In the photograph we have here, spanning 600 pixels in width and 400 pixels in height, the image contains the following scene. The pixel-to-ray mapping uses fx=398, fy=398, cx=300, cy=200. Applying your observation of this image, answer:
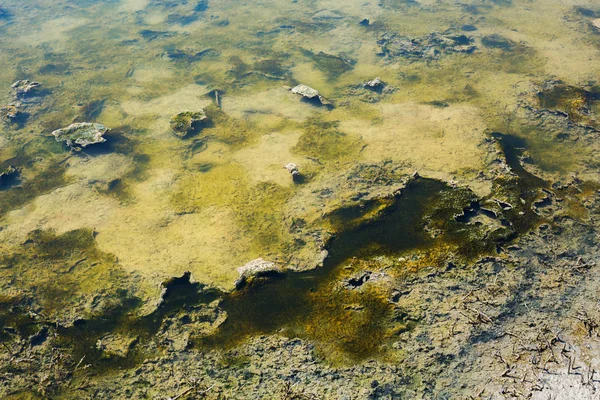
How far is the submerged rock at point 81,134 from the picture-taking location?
897cm

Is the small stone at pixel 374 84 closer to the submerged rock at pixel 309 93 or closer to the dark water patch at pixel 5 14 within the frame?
the submerged rock at pixel 309 93

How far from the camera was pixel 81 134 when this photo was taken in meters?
9.17

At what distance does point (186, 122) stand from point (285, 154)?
277 centimetres

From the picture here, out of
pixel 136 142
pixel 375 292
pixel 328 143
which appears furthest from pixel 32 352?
pixel 328 143

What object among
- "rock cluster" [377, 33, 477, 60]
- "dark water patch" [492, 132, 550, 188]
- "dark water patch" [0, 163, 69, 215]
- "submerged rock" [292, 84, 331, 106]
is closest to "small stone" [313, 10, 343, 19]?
"rock cluster" [377, 33, 477, 60]

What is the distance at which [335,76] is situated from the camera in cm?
1143

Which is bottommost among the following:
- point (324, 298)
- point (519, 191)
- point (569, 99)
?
point (324, 298)

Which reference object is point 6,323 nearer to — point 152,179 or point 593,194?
point 152,179

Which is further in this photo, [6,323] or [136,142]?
[136,142]

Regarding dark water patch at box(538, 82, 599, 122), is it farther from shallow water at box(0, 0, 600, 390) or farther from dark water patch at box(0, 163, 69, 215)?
dark water patch at box(0, 163, 69, 215)

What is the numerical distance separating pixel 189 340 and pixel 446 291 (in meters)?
3.44

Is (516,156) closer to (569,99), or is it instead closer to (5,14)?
(569,99)

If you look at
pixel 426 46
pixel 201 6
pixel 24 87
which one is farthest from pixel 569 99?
pixel 24 87

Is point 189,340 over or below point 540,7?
below
